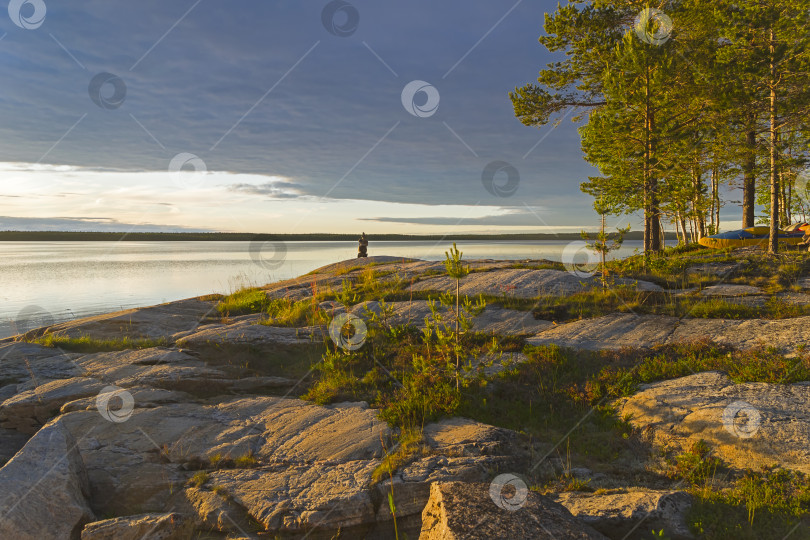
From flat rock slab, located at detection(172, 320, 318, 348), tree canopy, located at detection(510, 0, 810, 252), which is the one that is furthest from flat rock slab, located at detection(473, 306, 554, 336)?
tree canopy, located at detection(510, 0, 810, 252)

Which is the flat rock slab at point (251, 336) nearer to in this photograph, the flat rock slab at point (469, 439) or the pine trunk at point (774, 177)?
Answer: the flat rock slab at point (469, 439)

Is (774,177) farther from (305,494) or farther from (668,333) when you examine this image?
(305,494)

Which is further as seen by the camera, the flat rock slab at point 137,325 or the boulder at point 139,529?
the flat rock slab at point 137,325

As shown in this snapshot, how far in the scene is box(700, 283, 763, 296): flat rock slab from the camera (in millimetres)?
12594

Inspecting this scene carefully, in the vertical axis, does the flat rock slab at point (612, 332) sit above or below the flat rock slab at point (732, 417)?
above

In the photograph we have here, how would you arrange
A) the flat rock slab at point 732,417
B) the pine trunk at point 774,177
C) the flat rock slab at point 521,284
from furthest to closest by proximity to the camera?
the pine trunk at point 774,177 → the flat rock slab at point 521,284 → the flat rock slab at point 732,417

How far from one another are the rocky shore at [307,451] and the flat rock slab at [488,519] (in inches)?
0.6

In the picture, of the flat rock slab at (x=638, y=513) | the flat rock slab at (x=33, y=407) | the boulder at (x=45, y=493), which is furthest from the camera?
the flat rock slab at (x=33, y=407)

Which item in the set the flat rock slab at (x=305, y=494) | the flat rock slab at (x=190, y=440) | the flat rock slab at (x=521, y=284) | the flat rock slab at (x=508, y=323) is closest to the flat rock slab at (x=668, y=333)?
the flat rock slab at (x=508, y=323)

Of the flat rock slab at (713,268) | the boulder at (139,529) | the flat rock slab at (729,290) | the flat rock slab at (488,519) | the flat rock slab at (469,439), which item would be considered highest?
the flat rock slab at (713,268)

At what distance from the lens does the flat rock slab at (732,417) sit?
18.2 ft

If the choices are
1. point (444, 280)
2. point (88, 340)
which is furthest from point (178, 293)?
point (444, 280)

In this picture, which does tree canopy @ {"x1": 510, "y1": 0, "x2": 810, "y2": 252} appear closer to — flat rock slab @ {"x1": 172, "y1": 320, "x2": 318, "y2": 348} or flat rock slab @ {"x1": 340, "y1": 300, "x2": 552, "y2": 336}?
flat rock slab @ {"x1": 340, "y1": 300, "x2": 552, "y2": 336}

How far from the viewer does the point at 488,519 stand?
381cm
